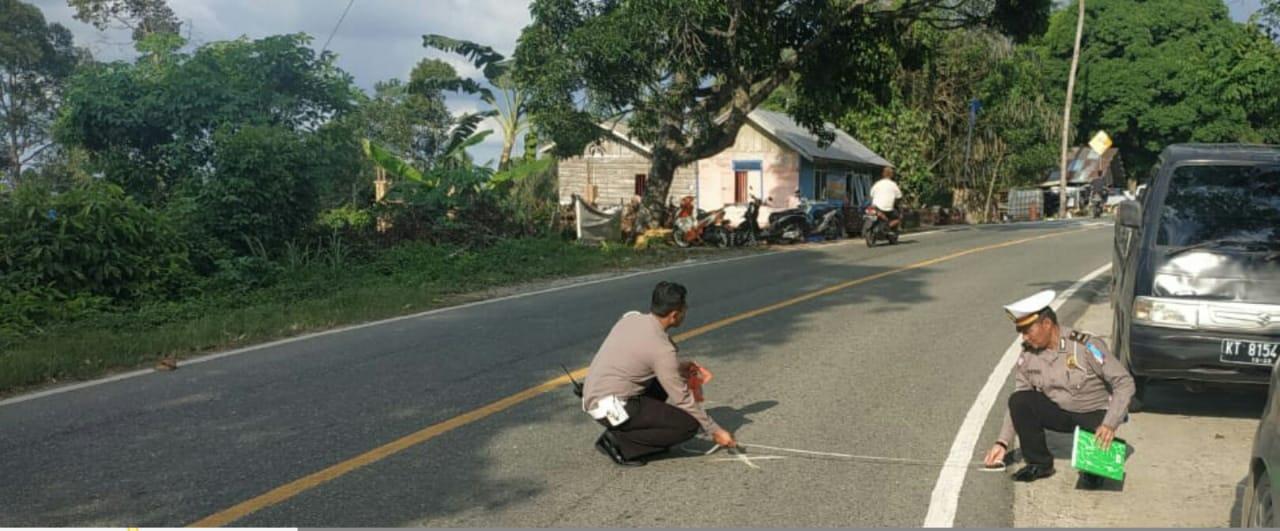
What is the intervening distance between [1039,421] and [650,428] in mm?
2257

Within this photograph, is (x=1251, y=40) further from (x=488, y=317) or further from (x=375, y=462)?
(x=375, y=462)

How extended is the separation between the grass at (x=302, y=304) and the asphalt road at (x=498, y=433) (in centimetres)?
88

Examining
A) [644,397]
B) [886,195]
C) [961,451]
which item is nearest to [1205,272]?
[961,451]

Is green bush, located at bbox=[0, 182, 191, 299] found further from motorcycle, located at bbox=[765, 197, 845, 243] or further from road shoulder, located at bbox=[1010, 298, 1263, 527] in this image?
motorcycle, located at bbox=[765, 197, 845, 243]

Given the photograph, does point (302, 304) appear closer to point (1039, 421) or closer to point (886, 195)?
point (1039, 421)

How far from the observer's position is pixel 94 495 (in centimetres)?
573

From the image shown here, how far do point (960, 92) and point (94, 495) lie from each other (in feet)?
140

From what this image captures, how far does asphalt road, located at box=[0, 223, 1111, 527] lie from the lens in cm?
556

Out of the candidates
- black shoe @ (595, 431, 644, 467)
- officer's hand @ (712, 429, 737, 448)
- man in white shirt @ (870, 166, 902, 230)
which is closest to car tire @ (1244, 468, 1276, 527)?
officer's hand @ (712, 429, 737, 448)

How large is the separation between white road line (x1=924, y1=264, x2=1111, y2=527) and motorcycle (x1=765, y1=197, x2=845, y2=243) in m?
15.8

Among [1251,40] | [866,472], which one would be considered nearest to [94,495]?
[866,472]

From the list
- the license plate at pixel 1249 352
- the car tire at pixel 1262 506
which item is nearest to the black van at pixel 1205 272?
the license plate at pixel 1249 352

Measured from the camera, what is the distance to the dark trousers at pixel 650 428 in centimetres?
641

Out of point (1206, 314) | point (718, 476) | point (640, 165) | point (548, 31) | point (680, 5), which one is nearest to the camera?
point (718, 476)
